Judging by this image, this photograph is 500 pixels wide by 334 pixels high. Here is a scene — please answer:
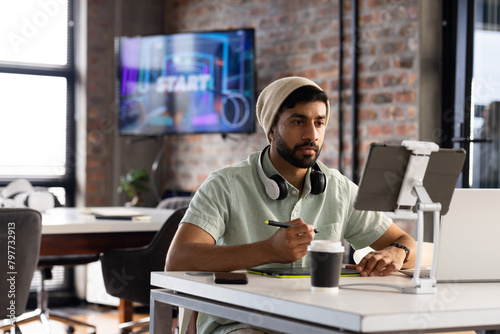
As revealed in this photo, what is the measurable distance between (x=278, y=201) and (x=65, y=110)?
12.3 feet

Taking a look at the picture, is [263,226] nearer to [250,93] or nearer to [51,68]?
[250,93]

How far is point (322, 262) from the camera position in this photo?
1.60 m

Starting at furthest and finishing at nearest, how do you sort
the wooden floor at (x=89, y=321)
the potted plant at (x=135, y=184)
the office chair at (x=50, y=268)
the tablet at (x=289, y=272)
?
the potted plant at (x=135, y=184), the wooden floor at (x=89, y=321), the office chair at (x=50, y=268), the tablet at (x=289, y=272)

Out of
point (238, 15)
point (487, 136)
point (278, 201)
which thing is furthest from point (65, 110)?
point (278, 201)

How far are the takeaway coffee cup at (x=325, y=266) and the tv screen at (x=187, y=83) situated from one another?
329cm

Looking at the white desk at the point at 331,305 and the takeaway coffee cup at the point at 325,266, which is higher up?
the takeaway coffee cup at the point at 325,266

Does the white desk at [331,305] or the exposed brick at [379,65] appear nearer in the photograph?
the white desk at [331,305]

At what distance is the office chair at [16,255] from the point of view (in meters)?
2.86

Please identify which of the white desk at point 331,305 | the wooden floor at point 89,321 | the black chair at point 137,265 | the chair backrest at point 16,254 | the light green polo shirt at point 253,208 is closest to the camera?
the white desk at point 331,305

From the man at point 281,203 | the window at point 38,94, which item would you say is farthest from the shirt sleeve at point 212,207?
the window at point 38,94

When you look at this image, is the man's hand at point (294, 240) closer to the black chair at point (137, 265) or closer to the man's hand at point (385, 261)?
the man's hand at point (385, 261)

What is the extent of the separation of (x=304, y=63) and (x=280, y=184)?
2.59m

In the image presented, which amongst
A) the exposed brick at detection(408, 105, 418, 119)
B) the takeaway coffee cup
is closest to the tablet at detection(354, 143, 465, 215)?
the takeaway coffee cup

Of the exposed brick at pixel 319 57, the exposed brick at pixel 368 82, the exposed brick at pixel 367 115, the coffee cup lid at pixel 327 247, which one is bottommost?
the coffee cup lid at pixel 327 247
